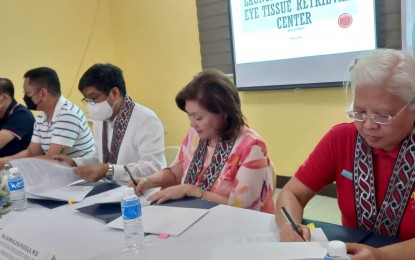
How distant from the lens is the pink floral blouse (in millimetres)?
1729

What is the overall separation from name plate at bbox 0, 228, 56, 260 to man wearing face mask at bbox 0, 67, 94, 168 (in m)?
1.26

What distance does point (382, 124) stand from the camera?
4.11 ft

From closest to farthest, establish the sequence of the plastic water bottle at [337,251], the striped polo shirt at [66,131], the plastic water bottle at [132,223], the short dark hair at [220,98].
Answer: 1. the plastic water bottle at [337,251]
2. the plastic water bottle at [132,223]
3. the short dark hair at [220,98]
4. the striped polo shirt at [66,131]

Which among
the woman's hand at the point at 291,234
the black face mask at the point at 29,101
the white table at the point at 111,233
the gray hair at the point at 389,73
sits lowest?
the white table at the point at 111,233

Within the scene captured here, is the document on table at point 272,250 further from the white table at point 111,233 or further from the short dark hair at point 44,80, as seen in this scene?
the short dark hair at point 44,80

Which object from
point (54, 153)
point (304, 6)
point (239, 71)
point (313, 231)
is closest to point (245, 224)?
point (313, 231)

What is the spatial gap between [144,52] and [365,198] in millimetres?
3908

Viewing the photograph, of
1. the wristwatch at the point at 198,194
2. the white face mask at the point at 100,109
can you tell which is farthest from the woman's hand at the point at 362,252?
the white face mask at the point at 100,109

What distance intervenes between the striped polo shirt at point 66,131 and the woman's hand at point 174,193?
45.8 inches

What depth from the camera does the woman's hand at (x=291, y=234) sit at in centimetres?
117

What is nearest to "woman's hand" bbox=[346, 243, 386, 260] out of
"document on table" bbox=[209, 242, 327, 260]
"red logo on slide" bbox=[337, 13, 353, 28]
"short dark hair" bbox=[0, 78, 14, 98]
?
"document on table" bbox=[209, 242, 327, 260]

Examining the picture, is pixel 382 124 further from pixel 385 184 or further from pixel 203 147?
pixel 203 147

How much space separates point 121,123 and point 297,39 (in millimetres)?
1748

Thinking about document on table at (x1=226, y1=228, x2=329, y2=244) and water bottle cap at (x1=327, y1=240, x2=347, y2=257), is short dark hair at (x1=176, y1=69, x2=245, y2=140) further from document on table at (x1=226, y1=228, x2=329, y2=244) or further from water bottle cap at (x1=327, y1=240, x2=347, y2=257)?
water bottle cap at (x1=327, y1=240, x2=347, y2=257)
